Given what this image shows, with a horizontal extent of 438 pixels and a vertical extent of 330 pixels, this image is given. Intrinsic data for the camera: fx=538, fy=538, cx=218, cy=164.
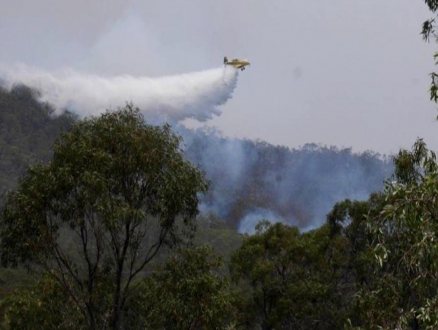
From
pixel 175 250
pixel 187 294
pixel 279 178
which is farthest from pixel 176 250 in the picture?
pixel 279 178

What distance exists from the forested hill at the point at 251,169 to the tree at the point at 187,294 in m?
111

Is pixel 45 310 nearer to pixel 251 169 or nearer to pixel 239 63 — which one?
pixel 239 63

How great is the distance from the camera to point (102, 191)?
1426cm

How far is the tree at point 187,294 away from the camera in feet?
49.1

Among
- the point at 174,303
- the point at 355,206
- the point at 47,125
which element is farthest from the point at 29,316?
the point at 47,125

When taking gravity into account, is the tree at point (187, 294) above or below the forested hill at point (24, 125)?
below

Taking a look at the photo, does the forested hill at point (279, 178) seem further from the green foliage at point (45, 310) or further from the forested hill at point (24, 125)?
the green foliage at point (45, 310)

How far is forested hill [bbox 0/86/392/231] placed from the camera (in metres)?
135

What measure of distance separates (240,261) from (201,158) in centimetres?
13594

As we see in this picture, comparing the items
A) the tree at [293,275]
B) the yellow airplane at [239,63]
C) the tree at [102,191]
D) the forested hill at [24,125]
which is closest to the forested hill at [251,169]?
the forested hill at [24,125]

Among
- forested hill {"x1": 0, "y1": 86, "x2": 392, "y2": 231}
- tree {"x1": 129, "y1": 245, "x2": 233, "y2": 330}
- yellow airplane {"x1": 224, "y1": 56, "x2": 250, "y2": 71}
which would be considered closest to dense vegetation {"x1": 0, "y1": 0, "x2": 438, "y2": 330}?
tree {"x1": 129, "y1": 245, "x2": 233, "y2": 330}

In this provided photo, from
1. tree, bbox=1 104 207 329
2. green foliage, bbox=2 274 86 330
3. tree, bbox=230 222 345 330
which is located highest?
tree, bbox=230 222 345 330

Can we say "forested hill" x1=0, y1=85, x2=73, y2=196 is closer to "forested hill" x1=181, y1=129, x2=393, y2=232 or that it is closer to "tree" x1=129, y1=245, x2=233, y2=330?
"forested hill" x1=181, y1=129, x2=393, y2=232

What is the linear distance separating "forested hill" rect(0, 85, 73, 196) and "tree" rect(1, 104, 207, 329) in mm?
118473
